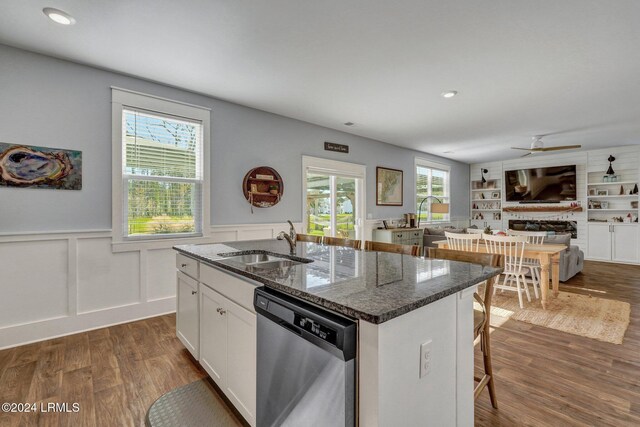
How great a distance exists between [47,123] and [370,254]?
10.3 ft

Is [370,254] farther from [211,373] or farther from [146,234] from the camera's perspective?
[146,234]

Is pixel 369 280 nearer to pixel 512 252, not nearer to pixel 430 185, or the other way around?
pixel 512 252

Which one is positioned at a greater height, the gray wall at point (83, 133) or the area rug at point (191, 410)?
the gray wall at point (83, 133)

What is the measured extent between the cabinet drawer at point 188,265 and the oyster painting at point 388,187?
4216 mm

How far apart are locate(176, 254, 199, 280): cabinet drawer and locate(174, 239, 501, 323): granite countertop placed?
19cm

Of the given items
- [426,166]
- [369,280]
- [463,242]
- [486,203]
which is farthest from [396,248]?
[486,203]

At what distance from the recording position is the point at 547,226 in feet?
24.5

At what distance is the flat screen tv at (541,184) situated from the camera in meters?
Answer: 7.09

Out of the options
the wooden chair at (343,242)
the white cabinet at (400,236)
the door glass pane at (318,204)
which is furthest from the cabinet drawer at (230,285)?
the white cabinet at (400,236)

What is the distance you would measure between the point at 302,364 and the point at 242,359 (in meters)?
0.57

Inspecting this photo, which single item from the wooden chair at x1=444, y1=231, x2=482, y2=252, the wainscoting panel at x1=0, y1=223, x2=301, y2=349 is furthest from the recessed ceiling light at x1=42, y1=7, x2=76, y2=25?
the wooden chair at x1=444, y1=231, x2=482, y2=252

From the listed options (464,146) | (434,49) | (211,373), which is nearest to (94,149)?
(211,373)

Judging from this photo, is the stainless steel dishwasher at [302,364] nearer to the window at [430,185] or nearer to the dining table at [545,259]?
the dining table at [545,259]

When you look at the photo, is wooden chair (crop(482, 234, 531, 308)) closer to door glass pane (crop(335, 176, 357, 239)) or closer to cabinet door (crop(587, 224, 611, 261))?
door glass pane (crop(335, 176, 357, 239))
